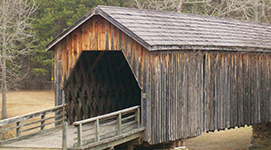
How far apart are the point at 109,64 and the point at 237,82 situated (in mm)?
4426

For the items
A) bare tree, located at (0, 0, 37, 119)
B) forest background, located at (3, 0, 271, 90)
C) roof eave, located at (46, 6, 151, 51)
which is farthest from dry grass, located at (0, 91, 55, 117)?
roof eave, located at (46, 6, 151, 51)

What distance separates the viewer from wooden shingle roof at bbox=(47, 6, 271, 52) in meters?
10.5

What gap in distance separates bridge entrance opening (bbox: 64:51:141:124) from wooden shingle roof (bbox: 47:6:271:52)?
4.65 feet

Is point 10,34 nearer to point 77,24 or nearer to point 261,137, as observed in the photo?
point 77,24

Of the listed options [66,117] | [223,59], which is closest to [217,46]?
[223,59]

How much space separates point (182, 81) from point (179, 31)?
157 centimetres

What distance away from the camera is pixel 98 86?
13453mm

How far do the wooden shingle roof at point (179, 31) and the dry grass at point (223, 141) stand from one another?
568 cm

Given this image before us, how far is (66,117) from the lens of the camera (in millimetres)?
12438

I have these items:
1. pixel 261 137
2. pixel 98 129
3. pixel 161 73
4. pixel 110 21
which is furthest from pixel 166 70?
pixel 261 137

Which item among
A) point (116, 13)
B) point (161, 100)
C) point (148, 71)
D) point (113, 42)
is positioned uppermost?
point (116, 13)

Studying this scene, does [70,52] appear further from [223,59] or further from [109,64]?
[223,59]

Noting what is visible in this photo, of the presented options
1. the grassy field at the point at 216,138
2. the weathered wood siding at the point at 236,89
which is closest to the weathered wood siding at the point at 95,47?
the weathered wood siding at the point at 236,89

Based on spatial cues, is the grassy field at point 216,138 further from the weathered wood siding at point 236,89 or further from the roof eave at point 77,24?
the roof eave at point 77,24
